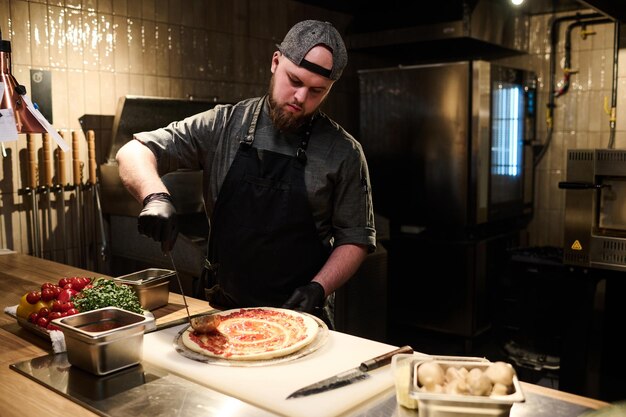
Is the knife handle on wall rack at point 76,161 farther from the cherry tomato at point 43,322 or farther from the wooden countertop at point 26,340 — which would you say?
the cherry tomato at point 43,322

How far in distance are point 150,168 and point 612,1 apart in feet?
7.37

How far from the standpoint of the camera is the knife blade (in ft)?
4.18

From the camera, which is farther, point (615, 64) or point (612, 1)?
point (615, 64)

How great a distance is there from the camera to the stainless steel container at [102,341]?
1375mm

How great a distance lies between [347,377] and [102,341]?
1.85 feet

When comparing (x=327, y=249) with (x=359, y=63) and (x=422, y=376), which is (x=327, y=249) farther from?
(x=359, y=63)

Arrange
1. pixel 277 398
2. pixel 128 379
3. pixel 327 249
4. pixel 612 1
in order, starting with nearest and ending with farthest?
pixel 277 398 < pixel 128 379 < pixel 327 249 < pixel 612 1

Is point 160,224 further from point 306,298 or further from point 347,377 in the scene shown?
point 347,377

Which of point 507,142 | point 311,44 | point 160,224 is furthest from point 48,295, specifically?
point 507,142

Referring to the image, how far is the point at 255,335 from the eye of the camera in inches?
62.8

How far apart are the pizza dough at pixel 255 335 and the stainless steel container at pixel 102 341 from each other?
14 cm

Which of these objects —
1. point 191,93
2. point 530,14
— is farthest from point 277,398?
point 530,14

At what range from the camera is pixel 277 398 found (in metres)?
1.26

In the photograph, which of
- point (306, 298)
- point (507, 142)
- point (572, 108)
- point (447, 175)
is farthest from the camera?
point (572, 108)
